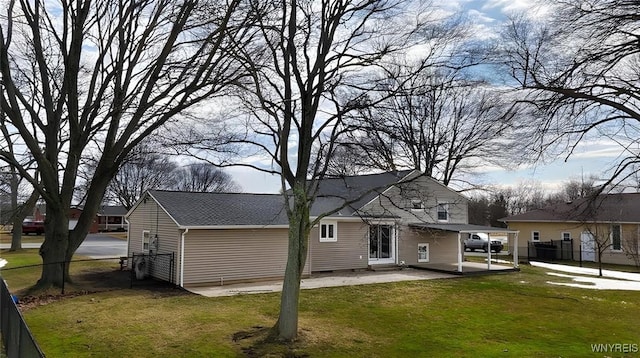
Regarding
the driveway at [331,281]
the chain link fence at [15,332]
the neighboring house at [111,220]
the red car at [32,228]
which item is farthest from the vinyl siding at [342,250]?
the neighboring house at [111,220]

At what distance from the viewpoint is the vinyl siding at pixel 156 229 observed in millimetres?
16969

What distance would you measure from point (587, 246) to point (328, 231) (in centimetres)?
1895

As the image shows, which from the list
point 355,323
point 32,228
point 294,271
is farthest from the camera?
point 32,228

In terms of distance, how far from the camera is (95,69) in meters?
16.2

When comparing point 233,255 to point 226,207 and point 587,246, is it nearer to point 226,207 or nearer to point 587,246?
point 226,207

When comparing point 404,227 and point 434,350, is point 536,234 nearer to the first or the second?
point 404,227

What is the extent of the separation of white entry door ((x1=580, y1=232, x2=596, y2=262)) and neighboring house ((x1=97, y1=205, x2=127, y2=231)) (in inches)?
2133

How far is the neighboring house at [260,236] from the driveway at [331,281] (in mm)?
754

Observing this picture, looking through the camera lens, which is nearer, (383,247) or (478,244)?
(383,247)

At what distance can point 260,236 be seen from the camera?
18.3 meters

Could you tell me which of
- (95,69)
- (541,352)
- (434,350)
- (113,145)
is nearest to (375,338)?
(434,350)

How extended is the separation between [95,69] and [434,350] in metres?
14.6

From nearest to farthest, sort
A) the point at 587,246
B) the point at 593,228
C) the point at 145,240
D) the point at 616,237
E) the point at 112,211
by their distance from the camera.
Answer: the point at 145,240, the point at 616,237, the point at 587,246, the point at 593,228, the point at 112,211
